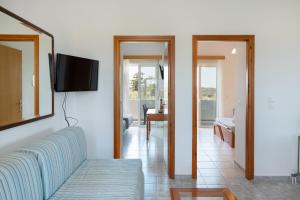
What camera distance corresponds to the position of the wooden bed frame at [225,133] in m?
5.70

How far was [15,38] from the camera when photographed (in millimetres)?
2361

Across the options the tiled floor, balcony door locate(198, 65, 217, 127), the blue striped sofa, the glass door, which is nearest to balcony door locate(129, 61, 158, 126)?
the glass door

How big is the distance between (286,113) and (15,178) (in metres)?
3.55

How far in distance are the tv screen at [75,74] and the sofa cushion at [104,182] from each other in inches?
37.5

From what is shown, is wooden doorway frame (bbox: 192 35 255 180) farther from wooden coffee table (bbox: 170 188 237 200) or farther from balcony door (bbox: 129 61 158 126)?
balcony door (bbox: 129 61 158 126)

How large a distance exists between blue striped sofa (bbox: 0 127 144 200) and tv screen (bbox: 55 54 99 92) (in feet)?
1.96

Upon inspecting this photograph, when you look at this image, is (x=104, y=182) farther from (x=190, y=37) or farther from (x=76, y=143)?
(x=190, y=37)

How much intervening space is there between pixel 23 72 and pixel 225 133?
489 cm

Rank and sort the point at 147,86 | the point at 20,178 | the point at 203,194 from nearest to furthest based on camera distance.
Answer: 1. the point at 20,178
2. the point at 203,194
3. the point at 147,86

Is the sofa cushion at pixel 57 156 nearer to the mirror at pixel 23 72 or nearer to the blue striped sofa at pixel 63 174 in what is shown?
the blue striped sofa at pixel 63 174

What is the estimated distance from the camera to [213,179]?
12.4 feet

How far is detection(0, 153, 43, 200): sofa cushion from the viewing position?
1558mm

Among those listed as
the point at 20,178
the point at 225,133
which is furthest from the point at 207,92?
the point at 20,178

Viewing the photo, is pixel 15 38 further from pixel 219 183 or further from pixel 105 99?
pixel 219 183
